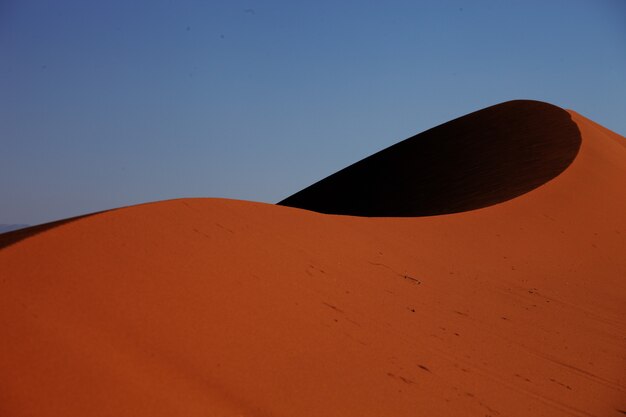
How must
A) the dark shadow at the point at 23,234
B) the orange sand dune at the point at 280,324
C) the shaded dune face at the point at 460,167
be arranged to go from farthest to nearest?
the shaded dune face at the point at 460,167 < the dark shadow at the point at 23,234 < the orange sand dune at the point at 280,324

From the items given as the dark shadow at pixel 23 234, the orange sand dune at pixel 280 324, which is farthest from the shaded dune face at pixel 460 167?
the dark shadow at pixel 23 234

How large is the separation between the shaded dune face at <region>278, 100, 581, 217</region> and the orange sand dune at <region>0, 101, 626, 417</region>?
615 centimetres

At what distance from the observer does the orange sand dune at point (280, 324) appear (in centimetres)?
433

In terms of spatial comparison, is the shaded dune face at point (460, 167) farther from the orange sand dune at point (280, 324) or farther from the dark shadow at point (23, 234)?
the dark shadow at point (23, 234)

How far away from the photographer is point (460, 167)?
20062mm

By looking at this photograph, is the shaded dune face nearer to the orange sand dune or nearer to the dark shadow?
the orange sand dune

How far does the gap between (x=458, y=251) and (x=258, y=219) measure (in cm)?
363

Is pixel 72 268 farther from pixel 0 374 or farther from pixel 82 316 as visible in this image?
pixel 0 374

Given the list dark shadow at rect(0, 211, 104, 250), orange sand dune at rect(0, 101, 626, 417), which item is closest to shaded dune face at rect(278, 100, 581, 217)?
orange sand dune at rect(0, 101, 626, 417)

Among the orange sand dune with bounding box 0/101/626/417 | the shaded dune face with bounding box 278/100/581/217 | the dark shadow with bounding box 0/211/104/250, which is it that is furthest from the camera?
the shaded dune face with bounding box 278/100/581/217

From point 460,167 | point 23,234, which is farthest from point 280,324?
point 460,167

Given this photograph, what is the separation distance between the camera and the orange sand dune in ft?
14.2

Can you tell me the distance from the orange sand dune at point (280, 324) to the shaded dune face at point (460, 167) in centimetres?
615

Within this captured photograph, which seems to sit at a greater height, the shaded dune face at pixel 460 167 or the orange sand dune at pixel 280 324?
the shaded dune face at pixel 460 167
